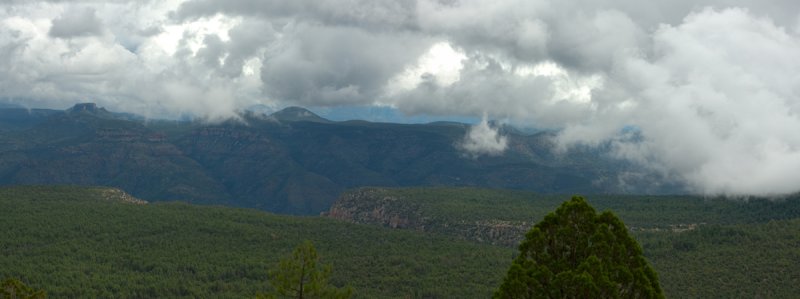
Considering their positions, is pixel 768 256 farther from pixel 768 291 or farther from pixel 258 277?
pixel 258 277

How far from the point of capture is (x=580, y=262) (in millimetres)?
38500

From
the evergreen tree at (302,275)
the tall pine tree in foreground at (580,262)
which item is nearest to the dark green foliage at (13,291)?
the evergreen tree at (302,275)

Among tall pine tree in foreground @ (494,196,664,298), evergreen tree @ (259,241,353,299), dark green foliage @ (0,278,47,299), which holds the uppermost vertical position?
tall pine tree in foreground @ (494,196,664,298)

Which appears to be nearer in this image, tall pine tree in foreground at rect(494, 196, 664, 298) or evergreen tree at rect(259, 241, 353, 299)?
tall pine tree in foreground at rect(494, 196, 664, 298)

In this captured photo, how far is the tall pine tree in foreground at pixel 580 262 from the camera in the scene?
37.0 m

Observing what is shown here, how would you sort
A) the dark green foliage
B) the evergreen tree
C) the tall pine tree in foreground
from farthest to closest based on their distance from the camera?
the evergreen tree, the dark green foliage, the tall pine tree in foreground

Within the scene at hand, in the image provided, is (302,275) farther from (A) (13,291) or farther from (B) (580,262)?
(B) (580,262)

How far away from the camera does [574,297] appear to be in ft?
122

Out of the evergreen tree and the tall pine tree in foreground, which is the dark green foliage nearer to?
the evergreen tree

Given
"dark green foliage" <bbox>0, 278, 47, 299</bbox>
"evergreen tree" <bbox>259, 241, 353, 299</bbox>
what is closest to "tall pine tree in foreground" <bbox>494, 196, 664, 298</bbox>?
"evergreen tree" <bbox>259, 241, 353, 299</bbox>

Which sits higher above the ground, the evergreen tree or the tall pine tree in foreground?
the tall pine tree in foreground

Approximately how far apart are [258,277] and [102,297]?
3892 cm

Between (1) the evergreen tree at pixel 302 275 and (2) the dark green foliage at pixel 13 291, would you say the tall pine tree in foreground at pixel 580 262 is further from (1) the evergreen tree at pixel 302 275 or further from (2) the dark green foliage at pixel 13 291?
(2) the dark green foliage at pixel 13 291

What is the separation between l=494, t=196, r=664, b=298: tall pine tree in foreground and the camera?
37.0 meters
